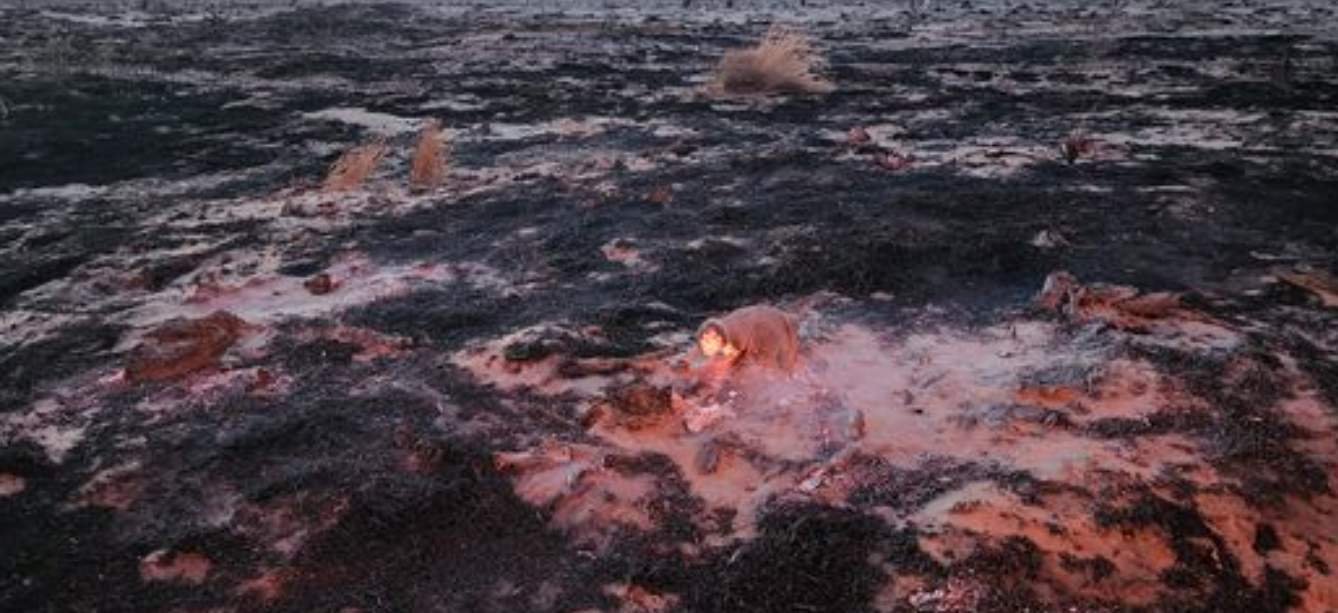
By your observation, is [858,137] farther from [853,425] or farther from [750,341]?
[853,425]

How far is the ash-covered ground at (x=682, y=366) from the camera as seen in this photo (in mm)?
2750

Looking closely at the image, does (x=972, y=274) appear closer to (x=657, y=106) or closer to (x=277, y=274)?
(x=277, y=274)

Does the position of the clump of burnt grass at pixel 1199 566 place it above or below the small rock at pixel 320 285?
above

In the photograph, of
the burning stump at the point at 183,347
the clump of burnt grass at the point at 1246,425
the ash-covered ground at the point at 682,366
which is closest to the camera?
the ash-covered ground at the point at 682,366

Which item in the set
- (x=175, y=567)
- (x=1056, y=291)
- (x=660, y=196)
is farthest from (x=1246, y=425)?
(x=660, y=196)

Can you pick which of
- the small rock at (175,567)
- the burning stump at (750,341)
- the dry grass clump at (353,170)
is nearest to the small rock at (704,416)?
the burning stump at (750,341)

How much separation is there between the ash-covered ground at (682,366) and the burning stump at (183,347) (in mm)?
15

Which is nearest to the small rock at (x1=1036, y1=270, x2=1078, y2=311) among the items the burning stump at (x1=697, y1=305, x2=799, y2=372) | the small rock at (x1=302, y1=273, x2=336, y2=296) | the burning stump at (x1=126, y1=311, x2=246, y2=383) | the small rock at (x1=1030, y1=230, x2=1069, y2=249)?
the small rock at (x1=1030, y1=230, x2=1069, y2=249)

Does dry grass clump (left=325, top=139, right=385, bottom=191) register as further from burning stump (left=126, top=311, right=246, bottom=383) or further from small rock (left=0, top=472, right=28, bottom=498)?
small rock (left=0, top=472, right=28, bottom=498)

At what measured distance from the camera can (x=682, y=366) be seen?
3832 millimetres

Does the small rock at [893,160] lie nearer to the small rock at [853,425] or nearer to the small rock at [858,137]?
the small rock at [858,137]

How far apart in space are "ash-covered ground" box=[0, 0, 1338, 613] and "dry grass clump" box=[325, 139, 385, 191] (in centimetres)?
13

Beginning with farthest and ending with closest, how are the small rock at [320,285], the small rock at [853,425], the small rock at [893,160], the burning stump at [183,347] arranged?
the small rock at [893,160] → the small rock at [320,285] → the burning stump at [183,347] → the small rock at [853,425]

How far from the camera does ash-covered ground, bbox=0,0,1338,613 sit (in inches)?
108
